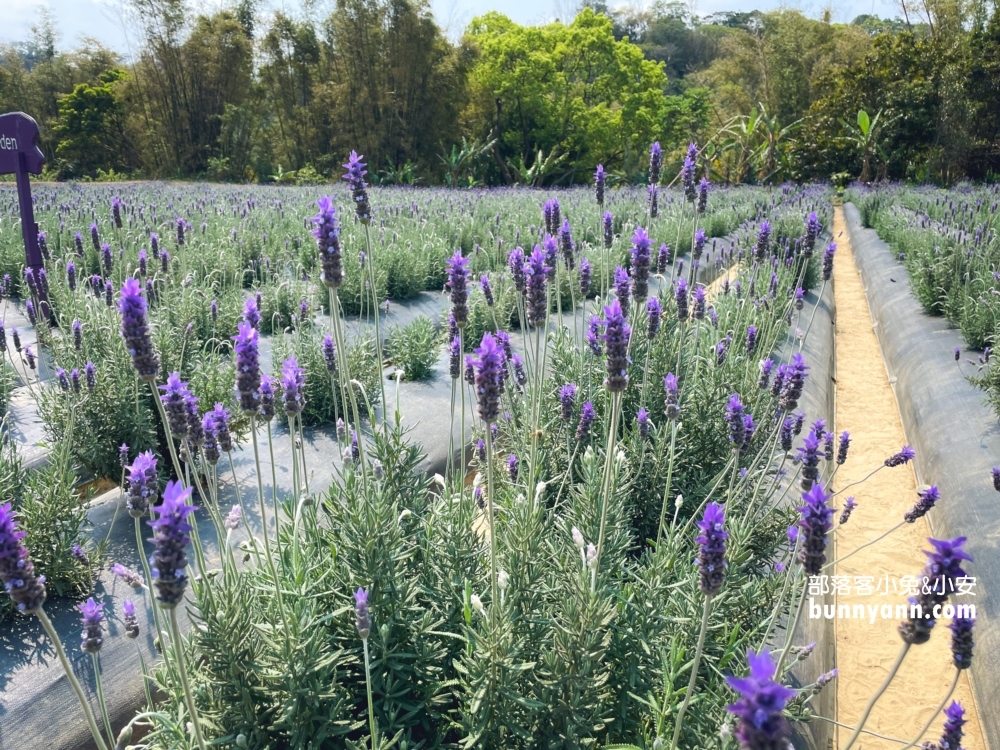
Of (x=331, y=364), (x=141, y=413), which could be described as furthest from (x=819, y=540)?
(x=141, y=413)

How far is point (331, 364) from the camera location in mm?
2551

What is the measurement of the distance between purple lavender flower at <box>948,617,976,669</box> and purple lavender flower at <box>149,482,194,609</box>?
57.0 inches

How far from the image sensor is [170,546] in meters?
1.13

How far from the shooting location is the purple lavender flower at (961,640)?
1.27 meters

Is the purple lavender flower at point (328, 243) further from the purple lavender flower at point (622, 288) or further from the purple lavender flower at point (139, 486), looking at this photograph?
the purple lavender flower at point (622, 288)

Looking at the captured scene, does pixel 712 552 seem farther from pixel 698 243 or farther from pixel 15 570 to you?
pixel 698 243

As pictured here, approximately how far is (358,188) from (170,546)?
4.09 ft

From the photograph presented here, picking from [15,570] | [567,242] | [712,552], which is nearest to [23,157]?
[567,242]

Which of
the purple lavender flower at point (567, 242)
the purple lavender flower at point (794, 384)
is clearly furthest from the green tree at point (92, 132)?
the purple lavender flower at point (794, 384)

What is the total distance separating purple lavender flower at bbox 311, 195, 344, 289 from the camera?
1697mm

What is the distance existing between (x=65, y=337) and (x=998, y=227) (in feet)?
35.1

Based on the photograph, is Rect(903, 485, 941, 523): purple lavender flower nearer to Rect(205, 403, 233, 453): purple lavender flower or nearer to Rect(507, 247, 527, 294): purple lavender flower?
Rect(507, 247, 527, 294): purple lavender flower

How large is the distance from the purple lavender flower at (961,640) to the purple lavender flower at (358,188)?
1750mm

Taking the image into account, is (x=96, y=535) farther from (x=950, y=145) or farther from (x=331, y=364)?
(x=950, y=145)
